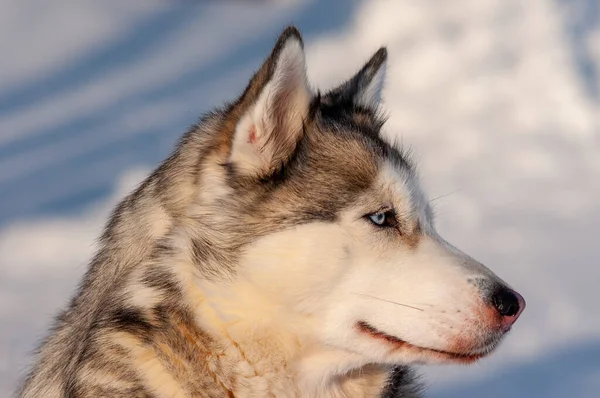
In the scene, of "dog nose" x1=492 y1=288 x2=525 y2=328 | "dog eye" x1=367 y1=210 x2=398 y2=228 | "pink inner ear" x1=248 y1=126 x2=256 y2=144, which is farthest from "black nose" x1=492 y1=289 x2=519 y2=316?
"pink inner ear" x1=248 y1=126 x2=256 y2=144

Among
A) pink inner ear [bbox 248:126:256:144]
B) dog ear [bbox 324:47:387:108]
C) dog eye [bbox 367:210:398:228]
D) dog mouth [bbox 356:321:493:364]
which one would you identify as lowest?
dog mouth [bbox 356:321:493:364]

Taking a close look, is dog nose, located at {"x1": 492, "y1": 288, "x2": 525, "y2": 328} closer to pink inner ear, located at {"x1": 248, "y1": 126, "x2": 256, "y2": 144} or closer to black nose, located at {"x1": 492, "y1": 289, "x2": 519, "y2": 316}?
black nose, located at {"x1": 492, "y1": 289, "x2": 519, "y2": 316}

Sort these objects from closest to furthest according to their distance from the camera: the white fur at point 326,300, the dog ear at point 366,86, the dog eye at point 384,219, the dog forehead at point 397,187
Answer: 1. the white fur at point 326,300
2. the dog eye at point 384,219
3. the dog forehead at point 397,187
4. the dog ear at point 366,86

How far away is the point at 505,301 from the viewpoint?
17.7 ft

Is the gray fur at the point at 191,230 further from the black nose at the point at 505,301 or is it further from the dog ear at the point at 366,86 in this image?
the black nose at the point at 505,301

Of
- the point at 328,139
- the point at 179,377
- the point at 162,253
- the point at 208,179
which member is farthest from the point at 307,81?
the point at 179,377

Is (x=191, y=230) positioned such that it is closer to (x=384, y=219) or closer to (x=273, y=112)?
(x=273, y=112)

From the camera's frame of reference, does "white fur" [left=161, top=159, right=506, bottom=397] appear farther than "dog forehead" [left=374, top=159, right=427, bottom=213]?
No

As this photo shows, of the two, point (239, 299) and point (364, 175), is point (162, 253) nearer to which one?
point (239, 299)

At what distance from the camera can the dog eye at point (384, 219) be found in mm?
5516

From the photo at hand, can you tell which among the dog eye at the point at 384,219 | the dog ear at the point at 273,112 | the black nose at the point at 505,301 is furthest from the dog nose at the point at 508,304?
the dog ear at the point at 273,112

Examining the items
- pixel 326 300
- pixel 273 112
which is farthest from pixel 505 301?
pixel 273 112

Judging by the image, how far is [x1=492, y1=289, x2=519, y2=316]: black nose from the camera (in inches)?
212

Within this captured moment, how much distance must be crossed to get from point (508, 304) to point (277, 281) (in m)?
1.37
